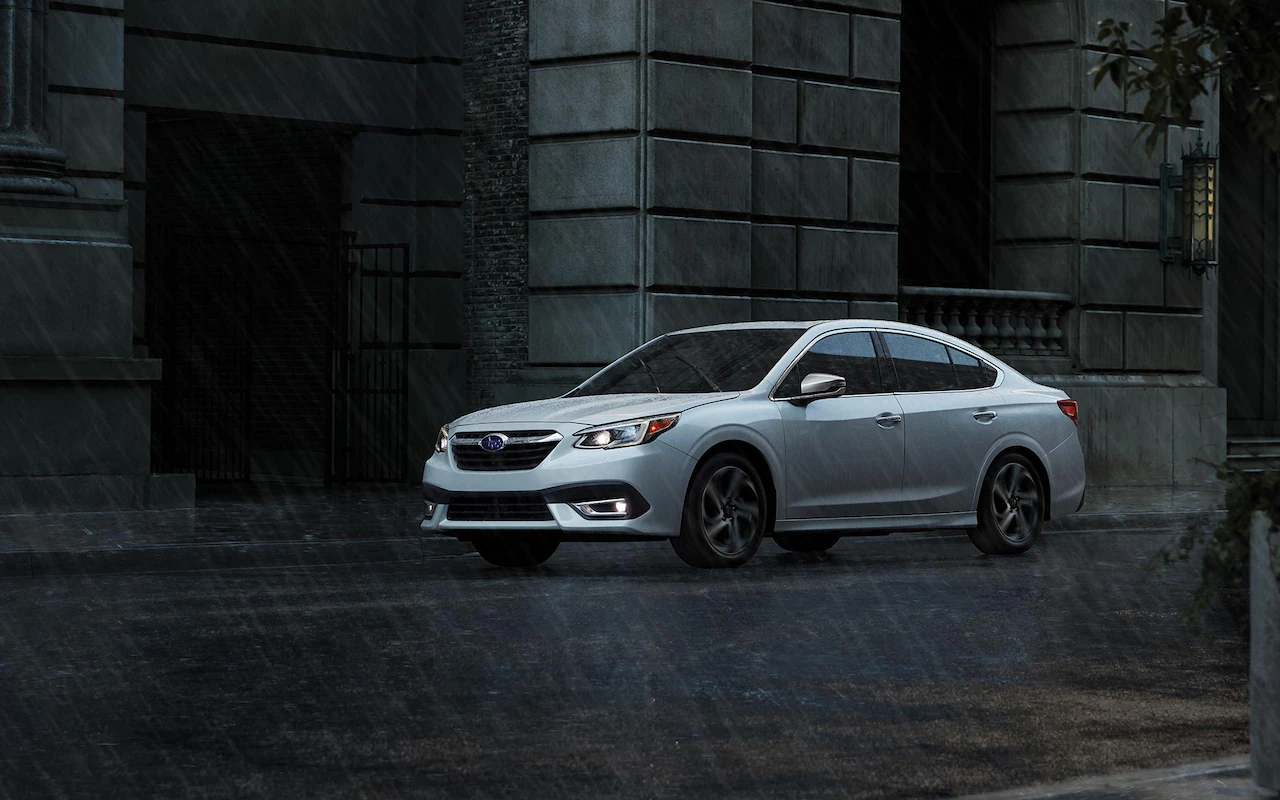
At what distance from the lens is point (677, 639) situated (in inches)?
370

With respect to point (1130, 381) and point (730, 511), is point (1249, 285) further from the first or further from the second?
point (730, 511)

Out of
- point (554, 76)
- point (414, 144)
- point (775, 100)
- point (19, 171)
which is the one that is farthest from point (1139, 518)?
point (19, 171)

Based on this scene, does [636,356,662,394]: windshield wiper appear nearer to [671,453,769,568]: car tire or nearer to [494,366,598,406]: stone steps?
[671,453,769,568]: car tire

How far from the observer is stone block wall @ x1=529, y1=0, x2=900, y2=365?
19.3 metres

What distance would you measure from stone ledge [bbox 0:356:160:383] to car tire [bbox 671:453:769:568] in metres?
6.25

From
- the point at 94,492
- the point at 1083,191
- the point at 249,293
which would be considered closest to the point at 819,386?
the point at 94,492

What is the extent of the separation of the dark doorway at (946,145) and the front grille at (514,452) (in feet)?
40.5

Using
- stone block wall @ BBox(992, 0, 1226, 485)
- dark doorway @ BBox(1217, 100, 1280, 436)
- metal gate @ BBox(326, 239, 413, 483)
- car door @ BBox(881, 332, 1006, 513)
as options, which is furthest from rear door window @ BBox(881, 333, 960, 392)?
dark doorway @ BBox(1217, 100, 1280, 436)

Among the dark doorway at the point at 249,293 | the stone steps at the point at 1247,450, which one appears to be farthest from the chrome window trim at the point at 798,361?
the stone steps at the point at 1247,450

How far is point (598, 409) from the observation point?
1252 centimetres

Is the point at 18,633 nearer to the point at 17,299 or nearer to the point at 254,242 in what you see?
the point at 17,299

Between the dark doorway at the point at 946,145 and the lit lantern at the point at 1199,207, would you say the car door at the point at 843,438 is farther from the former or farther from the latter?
the lit lantern at the point at 1199,207

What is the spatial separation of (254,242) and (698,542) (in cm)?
898

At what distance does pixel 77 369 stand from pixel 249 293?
5.15 m
